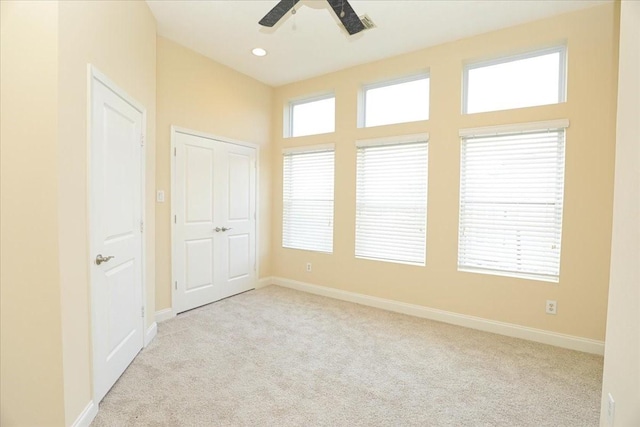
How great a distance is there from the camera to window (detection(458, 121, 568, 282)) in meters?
2.96

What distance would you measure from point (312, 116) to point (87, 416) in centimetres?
407

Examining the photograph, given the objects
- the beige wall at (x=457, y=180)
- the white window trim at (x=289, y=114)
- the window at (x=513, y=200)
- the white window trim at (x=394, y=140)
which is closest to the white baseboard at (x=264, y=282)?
the beige wall at (x=457, y=180)

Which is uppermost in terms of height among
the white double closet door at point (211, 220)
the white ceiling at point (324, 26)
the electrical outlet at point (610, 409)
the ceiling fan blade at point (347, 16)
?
the white ceiling at point (324, 26)

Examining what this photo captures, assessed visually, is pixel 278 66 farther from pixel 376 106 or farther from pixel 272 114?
pixel 376 106

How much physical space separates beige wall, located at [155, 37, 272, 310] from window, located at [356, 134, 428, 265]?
5.12ft

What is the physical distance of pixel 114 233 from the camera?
227 cm

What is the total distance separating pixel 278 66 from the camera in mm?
4148

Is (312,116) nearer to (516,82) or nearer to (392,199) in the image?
(392,199)

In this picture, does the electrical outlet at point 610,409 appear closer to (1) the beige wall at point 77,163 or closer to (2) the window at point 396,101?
(1) the beige wall at point 77,163

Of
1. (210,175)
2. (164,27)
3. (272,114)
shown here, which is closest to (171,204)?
(210,175)

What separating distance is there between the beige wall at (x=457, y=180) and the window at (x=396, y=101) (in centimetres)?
14

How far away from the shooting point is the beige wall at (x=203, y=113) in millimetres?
3459

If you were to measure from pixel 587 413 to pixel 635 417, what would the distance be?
3.49ft

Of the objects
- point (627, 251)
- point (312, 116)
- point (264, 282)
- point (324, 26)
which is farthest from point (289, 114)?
point (627, 251)
